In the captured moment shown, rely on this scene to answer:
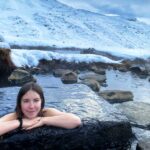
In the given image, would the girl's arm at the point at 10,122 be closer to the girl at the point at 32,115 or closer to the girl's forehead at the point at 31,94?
the girl at the point at 32,115

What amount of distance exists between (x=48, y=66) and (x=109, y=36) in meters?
17.3

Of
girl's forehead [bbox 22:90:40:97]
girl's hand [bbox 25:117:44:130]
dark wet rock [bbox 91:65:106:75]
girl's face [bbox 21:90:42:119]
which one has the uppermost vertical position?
girl's forehead [bbox 22:90:40:97]

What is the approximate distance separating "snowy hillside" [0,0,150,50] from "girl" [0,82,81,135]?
1869 centimetres

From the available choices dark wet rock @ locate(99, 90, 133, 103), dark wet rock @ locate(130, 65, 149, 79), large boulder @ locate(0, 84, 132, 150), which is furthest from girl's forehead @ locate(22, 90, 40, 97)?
dark wet rock @ locate(130, 65, 149, 79)

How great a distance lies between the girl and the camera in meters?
4.57

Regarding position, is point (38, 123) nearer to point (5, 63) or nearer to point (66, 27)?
point (5, 63)

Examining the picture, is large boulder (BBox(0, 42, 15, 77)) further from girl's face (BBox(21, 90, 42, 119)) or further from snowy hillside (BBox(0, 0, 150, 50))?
snowy hillside (BBox(0, 0, 150, 50))

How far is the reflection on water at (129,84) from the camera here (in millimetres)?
11426

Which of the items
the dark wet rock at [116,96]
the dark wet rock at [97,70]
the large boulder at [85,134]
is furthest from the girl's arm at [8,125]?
the dark wet rock at [97,70]

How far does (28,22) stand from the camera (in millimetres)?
Answer: 32719

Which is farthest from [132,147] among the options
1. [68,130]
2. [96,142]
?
[68,130]

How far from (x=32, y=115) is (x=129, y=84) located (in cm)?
870

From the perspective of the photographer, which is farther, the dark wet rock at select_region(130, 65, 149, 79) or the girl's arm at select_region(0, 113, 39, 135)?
the dark wet rock at select_region(130, 65, 149, 79)

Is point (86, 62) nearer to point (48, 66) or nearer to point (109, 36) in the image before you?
point (48, 66)
